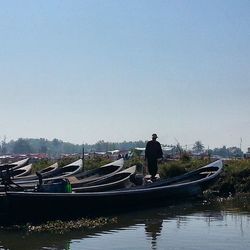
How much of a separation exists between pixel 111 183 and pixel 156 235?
545 cm

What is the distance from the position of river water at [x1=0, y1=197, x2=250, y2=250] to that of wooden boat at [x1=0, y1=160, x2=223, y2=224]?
16.2 inches

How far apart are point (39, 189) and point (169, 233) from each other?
12.2ft

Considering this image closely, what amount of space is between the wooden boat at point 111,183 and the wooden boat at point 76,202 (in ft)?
3.73

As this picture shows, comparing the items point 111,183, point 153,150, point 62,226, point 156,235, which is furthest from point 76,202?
point 153,150

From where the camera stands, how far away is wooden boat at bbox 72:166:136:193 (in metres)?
17.0

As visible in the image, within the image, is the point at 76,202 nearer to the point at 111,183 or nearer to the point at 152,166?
the point at 111,183

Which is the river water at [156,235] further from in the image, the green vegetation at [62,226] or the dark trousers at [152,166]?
the dark trousers at [152,166]

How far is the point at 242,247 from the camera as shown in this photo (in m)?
11.5

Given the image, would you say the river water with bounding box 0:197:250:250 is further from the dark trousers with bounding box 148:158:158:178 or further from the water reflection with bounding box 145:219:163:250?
the dark trousers with bounding box 148:158:158:178

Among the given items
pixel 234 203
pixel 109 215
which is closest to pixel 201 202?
pixel 234 203

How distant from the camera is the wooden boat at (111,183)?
1698 centimetres

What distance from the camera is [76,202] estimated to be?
1477 centimetres

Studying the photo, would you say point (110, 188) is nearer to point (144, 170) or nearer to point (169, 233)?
point (169, 233)

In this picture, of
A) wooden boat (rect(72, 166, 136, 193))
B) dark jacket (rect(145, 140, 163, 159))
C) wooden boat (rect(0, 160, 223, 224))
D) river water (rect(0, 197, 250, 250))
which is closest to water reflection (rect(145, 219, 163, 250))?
river water (rect(0, 197, 250, 250))
